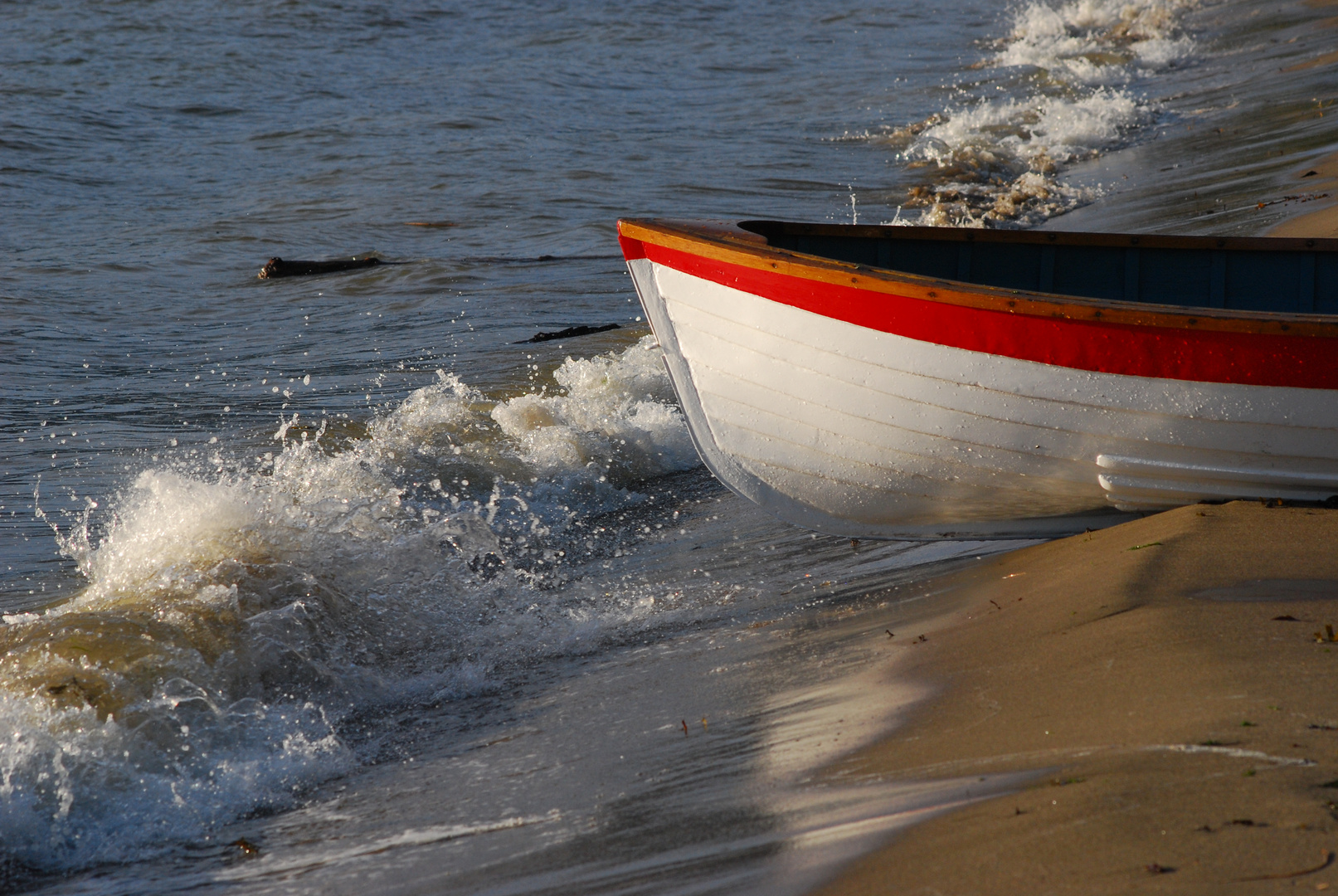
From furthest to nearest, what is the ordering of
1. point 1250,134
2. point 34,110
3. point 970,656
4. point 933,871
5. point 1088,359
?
point 34,110 < point 1250,134 < point 1088,359 < point 970,656 < point 933,871

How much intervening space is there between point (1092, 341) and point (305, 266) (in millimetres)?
9836

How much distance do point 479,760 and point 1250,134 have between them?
41.9 ft

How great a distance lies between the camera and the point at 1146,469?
451 centimetres

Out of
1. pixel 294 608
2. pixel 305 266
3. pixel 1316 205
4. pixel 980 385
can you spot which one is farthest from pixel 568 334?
pixel 1316 205

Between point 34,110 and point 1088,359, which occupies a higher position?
point 34,110

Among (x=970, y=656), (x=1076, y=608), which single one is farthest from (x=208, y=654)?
(x=1076, y=608)

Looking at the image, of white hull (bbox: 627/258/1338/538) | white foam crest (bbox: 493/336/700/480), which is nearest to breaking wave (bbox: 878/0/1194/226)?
white foam crest (bbox: 493/336/700/480)

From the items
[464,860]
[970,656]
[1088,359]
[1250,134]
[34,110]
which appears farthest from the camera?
[34,110]

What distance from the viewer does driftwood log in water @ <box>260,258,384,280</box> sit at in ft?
40.0

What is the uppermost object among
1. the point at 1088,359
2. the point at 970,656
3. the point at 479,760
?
the point at 1088,359

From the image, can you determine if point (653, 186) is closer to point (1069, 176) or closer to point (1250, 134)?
point (1069, 176)

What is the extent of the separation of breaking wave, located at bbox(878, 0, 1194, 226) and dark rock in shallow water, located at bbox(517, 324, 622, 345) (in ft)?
16.4

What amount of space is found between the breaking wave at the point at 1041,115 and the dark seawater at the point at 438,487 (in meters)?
0.12

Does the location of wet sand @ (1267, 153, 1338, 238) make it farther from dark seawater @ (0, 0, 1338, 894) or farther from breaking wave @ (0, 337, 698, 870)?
breaking wave @ (0, 337, 698, 870)
